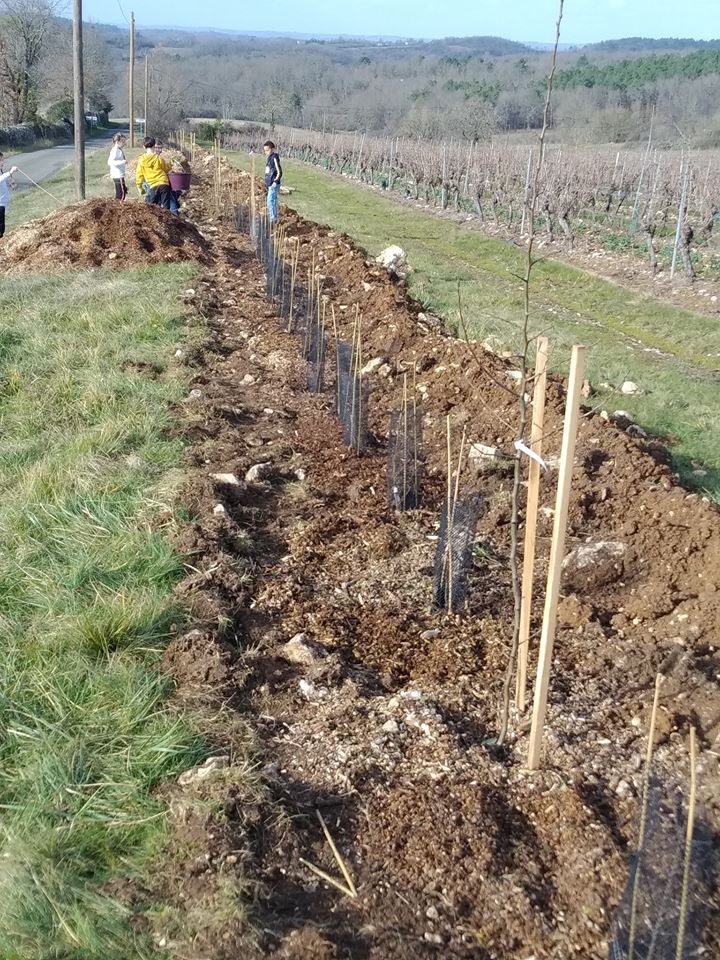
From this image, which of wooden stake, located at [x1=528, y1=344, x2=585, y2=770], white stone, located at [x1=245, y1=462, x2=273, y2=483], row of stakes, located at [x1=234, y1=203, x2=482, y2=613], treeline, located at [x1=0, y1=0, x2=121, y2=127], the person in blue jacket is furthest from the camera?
treeline, located at [x1=0, y1=0, x2=121, y2=127]

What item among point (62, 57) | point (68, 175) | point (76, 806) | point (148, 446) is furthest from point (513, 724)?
point (62, 57)

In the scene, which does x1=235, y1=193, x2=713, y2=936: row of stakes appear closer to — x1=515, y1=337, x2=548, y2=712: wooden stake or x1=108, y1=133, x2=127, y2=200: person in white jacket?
x1=515, y1=337, x2=548, y2=712: wooden stake

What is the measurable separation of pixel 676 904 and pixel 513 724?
0.85 m

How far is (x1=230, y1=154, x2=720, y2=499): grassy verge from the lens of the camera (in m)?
6.41

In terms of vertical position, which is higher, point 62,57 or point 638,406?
point 62,57

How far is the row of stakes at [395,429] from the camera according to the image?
3.83 metres

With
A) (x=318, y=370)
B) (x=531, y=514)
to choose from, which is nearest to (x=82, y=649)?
(x=531, y=514)

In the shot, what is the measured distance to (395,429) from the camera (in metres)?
5.52

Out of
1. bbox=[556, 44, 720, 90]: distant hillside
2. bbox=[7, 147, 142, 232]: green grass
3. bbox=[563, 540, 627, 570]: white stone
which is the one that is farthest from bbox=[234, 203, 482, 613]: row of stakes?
bbox=[556, 44, 720, 90]: distant hillside

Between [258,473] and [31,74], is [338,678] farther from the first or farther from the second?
[31,74]

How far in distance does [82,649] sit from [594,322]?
28.3 feet

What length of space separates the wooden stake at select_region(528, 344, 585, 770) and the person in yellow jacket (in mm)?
11477

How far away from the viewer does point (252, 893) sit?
232 centimetres

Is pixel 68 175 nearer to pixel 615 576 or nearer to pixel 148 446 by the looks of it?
pixel 148 446
